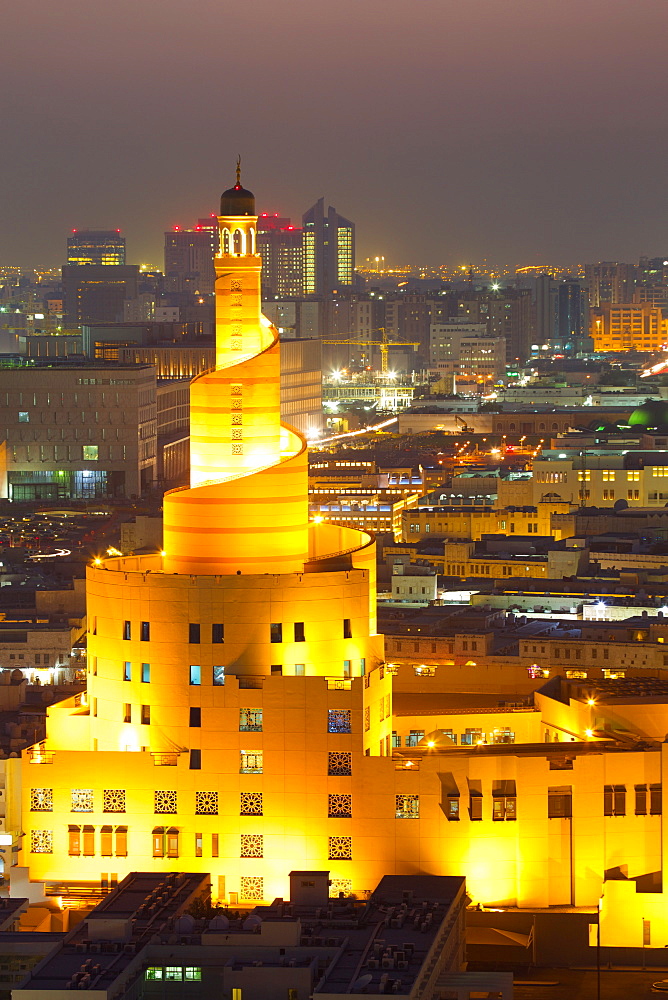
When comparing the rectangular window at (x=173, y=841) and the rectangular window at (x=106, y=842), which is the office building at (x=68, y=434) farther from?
the rectangular window at (x=173, y=841)

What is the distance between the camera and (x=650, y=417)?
14350 centimetres

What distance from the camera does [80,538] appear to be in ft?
326

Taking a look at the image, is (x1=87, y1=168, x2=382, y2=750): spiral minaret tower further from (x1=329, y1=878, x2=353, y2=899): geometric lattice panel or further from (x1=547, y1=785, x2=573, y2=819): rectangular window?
(x1=547, y1=785, x2=573, y2=819): rectangular window

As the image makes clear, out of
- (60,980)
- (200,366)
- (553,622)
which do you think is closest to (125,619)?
(60,980)

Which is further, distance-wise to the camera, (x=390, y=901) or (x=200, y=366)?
(x=200, y=366)

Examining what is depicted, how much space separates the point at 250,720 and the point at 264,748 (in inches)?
21.2

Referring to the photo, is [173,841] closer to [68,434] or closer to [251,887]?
[251,887]

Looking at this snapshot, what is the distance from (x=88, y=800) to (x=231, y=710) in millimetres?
2855

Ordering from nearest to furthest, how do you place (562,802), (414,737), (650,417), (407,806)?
(407,806), (562,802), (414,737), (650,417)

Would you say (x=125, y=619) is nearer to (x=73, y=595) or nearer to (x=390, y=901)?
(x=390, y=901)

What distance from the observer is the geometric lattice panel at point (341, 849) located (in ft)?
151

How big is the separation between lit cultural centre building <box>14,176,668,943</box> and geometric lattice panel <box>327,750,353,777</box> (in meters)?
0.05

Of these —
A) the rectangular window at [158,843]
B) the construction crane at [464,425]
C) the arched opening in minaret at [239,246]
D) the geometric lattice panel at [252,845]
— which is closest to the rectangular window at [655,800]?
the geometric lattice panel at [252,845]

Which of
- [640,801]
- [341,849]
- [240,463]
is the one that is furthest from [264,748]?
[640,801]
